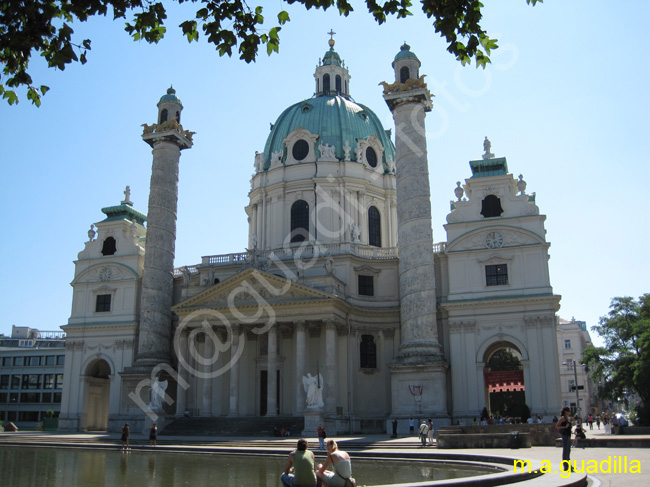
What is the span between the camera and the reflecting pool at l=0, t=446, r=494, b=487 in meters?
17.1

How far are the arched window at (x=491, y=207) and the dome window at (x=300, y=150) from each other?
669 inches

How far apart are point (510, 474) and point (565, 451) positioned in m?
1.60

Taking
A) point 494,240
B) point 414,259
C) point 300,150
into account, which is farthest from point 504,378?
point 300,150

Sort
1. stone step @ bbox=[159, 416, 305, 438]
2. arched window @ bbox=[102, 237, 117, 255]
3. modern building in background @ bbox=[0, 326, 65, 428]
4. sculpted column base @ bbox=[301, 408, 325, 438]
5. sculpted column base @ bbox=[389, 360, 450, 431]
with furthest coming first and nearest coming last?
modern building in background @ bbox=[0, 326, 65, 428] → arched window @ bbox=[102, 237, 117, 255] → stone step @ bbox=[159, 416, 305, 438] → sculpted column base @ bbox=[389, 360, 450, 431] → sculpted column base @ bbox=[301, 408, 325, 438]

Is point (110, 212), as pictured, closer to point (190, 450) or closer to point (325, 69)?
point (325, 69)

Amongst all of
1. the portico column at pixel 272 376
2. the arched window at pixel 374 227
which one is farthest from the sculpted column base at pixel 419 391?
the arched window at pixel 374 227

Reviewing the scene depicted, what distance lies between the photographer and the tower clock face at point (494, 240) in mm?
43406

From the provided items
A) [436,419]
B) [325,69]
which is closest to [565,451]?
[436,419]

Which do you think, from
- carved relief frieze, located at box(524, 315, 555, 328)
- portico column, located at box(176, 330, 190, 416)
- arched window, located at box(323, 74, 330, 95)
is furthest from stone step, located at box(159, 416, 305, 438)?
arched window, located at box(323, 74, 330, 95)

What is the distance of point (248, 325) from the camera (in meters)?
44.3

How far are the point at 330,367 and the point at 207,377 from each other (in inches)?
347

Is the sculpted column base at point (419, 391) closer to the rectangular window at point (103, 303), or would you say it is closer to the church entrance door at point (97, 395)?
the rectangular window at point (103, 303)

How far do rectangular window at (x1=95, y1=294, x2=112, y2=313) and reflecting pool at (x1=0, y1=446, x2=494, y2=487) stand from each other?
25.0 meters

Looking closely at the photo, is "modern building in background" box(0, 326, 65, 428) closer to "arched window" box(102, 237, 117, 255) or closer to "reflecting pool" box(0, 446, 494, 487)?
"arched window" box(102, 237, 117, 255)
